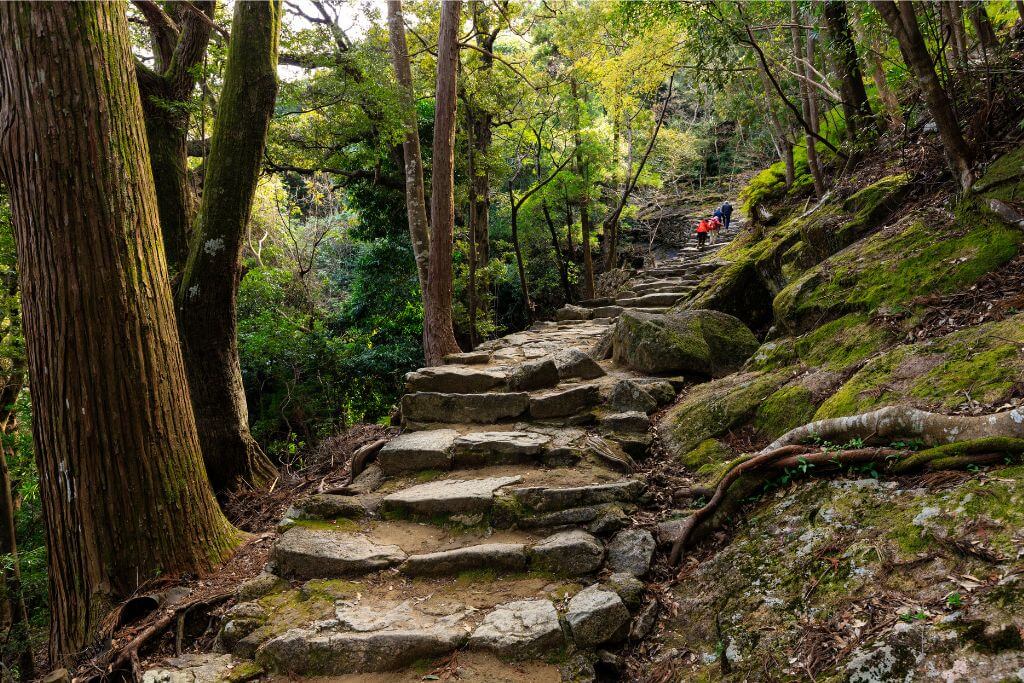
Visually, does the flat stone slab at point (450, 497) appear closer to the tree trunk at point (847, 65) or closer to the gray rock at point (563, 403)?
the gray rock at point (563, 403)

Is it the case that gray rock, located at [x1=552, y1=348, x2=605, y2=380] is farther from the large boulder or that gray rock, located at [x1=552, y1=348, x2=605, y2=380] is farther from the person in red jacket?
the person in red jacket

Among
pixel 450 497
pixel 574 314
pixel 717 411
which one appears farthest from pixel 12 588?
pixel 574 314

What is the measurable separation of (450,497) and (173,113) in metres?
6.12

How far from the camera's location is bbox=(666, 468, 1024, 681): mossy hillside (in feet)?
5.47

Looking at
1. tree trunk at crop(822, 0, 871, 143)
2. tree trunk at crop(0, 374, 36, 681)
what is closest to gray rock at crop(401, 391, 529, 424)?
tree trunk at crop(822, 0, 871, 143)

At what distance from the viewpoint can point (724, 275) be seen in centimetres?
685

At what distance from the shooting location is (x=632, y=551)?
9.71ft

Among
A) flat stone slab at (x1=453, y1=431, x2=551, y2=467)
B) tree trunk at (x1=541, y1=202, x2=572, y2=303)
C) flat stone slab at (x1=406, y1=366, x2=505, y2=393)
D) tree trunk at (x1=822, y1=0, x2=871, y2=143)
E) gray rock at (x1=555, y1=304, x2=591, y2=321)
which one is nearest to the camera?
flat stone slab at (x1=453, y1=431, x2=551, y2=467)

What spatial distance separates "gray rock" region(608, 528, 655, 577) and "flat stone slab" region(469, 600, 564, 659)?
0.46 m

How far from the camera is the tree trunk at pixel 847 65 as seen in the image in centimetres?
651

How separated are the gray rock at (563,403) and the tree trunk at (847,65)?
182 inches

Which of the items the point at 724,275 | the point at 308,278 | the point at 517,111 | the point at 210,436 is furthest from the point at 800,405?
the point at 308,278

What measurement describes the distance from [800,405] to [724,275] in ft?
12.3

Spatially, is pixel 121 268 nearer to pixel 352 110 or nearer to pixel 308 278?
pixel 352 110
